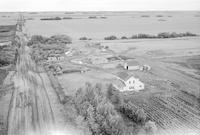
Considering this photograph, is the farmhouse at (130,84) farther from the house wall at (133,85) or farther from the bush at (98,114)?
the bush at (98,114)

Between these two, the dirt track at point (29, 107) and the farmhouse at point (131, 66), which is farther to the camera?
the farmhouse at point (131, 66)

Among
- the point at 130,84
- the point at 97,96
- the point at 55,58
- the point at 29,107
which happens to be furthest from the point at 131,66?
the point at 29,107

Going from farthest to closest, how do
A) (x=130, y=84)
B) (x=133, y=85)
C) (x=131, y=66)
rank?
(x=131, y=66), (x=133, y=85), (x=130, y=84)

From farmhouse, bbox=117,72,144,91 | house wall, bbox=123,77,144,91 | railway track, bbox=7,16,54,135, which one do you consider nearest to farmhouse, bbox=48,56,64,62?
railway track, bbox=7,16,54,135

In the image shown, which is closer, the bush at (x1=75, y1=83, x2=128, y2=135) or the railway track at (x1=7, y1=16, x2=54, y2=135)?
the bush at (x1=75, y1=83, x2=128, y2=135)

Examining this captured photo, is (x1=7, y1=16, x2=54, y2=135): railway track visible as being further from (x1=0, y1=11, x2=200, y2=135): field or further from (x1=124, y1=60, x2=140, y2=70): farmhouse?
(x1=124, y1=60, x2=140, y2=70): farmhouse

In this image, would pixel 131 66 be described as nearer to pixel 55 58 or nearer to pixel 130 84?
pixel 130 84

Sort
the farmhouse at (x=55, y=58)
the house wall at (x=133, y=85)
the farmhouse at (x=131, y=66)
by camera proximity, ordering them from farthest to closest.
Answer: the farmhouse at (x=55, y=58) → the farmhouse at (x=131, y=66) → the house wall at (x=133, y=85)

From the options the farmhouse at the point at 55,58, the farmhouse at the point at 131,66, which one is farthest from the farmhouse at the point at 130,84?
the farmhouse at the point at 55,58

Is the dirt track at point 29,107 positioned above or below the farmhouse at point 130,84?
below

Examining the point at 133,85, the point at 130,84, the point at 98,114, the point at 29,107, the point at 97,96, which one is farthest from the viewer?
the point at 133,85
